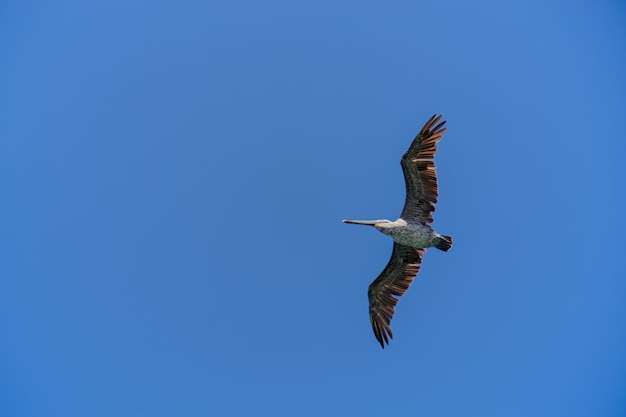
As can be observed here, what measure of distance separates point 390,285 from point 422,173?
4775 mm

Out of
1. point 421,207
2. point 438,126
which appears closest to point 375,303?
point 421,207

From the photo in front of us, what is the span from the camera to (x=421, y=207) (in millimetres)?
16703

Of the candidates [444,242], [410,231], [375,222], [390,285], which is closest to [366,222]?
[375,222]

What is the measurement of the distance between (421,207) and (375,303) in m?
4.48

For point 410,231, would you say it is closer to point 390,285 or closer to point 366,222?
point 366,222

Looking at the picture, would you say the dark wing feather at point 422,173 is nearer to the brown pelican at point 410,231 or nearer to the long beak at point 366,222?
the brown pelican at point 410,231

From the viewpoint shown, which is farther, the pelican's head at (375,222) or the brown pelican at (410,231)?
the pelican's head at (375,222)

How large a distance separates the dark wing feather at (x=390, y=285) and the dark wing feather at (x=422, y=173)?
5.22 ft

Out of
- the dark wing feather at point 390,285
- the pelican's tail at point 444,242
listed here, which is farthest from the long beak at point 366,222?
the pelican's tail at point 444,242

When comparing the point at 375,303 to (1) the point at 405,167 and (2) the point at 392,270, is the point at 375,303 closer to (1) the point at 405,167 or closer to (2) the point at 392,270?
(2) the point at 392,270

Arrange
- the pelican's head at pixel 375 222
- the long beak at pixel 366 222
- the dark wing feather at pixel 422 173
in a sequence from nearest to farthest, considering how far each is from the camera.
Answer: the dark wing feather at pixel 422 173 < the pelican's head at pixel 375 222 < the long beak at pixel 366 222

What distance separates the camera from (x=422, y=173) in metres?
16.2

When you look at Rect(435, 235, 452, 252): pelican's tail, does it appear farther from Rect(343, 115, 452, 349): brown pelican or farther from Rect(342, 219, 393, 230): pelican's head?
Rect(342, 219, 393, 230): pelican's head

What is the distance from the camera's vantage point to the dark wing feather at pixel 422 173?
16000 mm
